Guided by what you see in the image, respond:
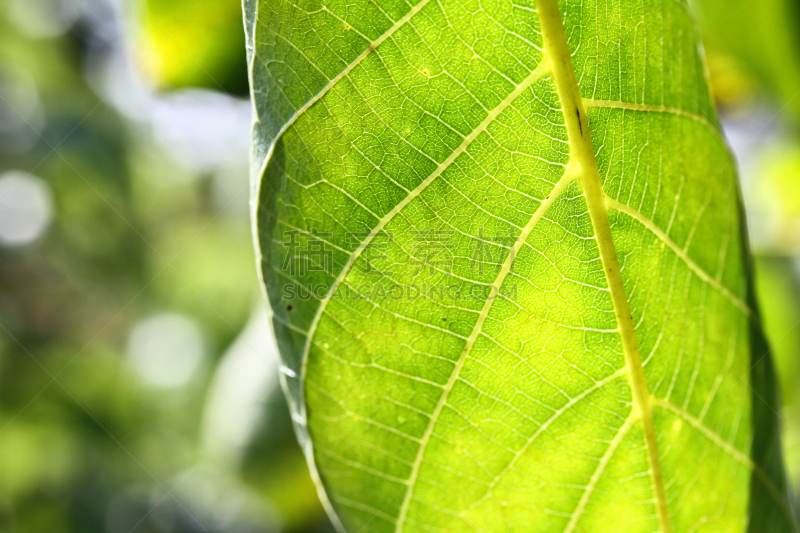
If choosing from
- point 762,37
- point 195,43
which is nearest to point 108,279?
point 195,43

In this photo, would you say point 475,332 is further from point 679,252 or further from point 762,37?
point 762,37

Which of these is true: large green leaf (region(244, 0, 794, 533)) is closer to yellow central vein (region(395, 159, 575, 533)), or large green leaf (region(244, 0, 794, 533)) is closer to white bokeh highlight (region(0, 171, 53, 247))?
yellow central vein (region(395, 159, 575, 533))

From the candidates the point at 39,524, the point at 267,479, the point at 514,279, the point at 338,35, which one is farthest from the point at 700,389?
the point at 39,524

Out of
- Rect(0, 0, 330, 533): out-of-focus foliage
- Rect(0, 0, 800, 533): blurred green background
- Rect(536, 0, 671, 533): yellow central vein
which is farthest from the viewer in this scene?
Rect(0, 0, 330, 533): out-of-focus foliage

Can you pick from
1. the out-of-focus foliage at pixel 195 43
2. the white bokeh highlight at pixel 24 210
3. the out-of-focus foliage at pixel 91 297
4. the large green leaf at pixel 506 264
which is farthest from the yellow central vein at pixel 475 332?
the white bokeh highlight at pixel 24 210

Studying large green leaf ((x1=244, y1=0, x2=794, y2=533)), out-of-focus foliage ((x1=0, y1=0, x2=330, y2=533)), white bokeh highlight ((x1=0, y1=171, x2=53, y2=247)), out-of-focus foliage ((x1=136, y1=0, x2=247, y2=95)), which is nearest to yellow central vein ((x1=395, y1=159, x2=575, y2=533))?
large green leaf ((x1=244, y1=0, x2=794, y2=533))

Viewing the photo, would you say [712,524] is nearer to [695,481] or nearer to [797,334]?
[695,481]
